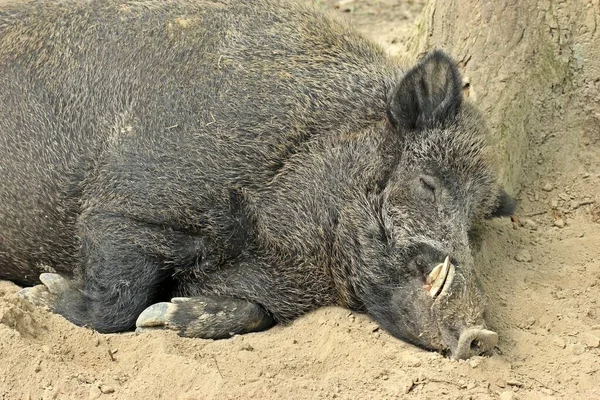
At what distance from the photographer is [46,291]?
463 cm

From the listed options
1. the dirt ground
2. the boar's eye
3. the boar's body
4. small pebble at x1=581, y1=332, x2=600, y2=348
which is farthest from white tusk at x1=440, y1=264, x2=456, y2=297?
small pebble at x1=581, y1=332, x2=600, y2=348

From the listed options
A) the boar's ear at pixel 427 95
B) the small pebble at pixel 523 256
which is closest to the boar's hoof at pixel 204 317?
the boar's ear at pixel 427 95

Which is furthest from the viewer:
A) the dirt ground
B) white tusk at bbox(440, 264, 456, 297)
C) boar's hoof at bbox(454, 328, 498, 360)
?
white tusk at bbox(440, 264, 456, 297)

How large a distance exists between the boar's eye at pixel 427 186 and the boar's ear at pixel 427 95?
12.5 inches

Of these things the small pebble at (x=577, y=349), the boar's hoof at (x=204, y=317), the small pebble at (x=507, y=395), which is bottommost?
the boar's hoof at (x=204, y=317)

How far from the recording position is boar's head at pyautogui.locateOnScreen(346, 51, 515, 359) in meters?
4.15

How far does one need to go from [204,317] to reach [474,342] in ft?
4.94

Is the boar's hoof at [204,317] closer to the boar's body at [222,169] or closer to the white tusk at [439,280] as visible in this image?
the boar's body at [222,169]

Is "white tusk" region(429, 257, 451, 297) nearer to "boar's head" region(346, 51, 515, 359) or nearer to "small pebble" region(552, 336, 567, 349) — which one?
"boar's head" region(346, 51, 515, 359)

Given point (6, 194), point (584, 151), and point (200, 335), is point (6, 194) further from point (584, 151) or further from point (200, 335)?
point (584, 151)

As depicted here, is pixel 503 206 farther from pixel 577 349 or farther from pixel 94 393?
pixel 94 393

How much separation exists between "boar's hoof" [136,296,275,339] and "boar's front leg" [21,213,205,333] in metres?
0.15

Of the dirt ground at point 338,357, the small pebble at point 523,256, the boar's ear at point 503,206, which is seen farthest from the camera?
the small pebble at point 523,256

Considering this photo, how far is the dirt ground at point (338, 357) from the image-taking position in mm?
3740
